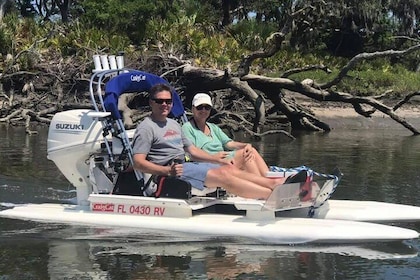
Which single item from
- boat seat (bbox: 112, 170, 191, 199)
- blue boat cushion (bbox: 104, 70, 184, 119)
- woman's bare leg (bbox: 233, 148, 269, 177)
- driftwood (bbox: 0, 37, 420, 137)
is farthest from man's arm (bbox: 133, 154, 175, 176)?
driftwood (bbox: 0, 37, 420, 137)

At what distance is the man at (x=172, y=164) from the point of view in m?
7.65

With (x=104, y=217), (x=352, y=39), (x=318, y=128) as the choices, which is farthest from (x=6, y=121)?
(x=352, y=39)

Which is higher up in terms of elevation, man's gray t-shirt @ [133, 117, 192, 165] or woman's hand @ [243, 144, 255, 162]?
man's gray t-shirt @ [133, 117, 192, 165]

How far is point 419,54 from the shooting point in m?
38.2

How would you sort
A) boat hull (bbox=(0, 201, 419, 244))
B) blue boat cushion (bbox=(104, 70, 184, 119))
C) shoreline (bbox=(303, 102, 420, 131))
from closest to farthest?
boat hull (bbox=(0, 201, 419, 244))
blue boat cushion (bbox=(104, 70, 184, 119))
shoreline (bbox=(303, 102, 420, 131))

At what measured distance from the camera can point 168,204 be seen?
7.70 meters

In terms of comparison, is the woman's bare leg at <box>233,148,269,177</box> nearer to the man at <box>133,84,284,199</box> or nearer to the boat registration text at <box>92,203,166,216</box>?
the man at <box>133,84,284,199</box>

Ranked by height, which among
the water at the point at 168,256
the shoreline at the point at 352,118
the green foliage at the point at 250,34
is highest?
the green foliage at the point at 250,34

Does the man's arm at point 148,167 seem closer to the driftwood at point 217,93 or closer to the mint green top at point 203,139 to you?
the mint green top at point 203,139

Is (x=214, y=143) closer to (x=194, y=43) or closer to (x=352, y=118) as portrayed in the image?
(x=352, y=118)

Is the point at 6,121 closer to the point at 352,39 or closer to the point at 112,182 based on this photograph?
the point at 112,182

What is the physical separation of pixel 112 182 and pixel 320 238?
2.60 meters

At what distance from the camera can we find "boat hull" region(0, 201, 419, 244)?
276 inches

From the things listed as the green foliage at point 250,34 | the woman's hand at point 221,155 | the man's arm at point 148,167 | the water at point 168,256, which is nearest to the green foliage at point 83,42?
the green foliage at point 250,34
